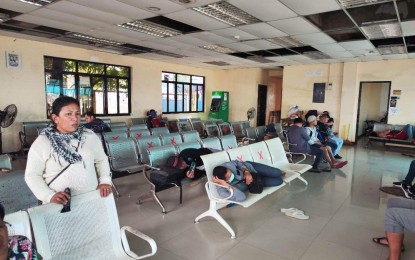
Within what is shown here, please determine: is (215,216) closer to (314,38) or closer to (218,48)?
(314,38)

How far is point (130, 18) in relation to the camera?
468 centimetres

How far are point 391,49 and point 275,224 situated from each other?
6.07 meters

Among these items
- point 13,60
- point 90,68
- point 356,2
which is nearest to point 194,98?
point 90,68

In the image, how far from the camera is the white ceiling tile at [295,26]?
4.64 metres

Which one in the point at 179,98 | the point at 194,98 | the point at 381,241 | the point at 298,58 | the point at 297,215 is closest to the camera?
the point at 381,241

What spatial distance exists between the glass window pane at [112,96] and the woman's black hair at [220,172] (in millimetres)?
6636

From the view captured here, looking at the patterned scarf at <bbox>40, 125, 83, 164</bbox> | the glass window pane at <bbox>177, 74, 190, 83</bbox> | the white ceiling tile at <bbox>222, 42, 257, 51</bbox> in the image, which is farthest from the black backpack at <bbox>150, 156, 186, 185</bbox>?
the glass window pane at <bbox>177, 74, 190, 83</bbox>

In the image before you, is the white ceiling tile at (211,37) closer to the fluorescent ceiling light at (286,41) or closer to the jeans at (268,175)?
the fluorescent ceiling light at (286,41)

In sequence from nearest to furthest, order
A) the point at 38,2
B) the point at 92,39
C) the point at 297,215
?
the point at 297,215
the point at 38,2
the point at 92,39

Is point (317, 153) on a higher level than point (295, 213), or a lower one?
higher

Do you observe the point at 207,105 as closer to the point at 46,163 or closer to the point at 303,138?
the point at 303,138

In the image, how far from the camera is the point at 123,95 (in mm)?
9031

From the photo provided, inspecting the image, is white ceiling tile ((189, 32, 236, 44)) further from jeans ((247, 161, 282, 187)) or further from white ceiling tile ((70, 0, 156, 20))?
jeans ((247, 161, 282, 187))

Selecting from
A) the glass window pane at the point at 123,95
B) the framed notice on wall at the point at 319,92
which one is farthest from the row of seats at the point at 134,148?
the framed notice on wall at the point at 319,92
